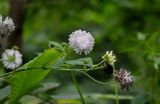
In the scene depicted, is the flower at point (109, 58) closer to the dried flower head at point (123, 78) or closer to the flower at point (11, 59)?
the dried flower head at point (123, 78)

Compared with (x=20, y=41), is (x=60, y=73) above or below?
above

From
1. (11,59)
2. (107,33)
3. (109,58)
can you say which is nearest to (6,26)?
(11,59)

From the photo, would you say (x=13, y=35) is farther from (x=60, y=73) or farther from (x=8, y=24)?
(x=60, y=73)

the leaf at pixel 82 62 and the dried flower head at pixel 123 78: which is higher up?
the leaf at pixel 82 62

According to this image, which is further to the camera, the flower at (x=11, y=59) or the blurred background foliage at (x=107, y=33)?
the blurred background foliage at (x=107, y=33)

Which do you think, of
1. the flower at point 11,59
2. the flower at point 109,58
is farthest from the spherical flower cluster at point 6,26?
the flower at point 109,58

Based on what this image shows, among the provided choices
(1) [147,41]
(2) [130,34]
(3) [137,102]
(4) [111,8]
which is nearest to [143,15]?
(2) [130,34]

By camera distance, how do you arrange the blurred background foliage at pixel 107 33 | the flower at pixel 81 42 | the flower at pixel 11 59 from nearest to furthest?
the flower at pixel 81 42 < the flower at pixel 11 59 < the blurred background foliage at pixel 107 33

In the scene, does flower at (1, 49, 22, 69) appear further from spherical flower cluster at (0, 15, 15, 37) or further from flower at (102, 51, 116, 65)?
flower at (102, 51, 116, 65)
